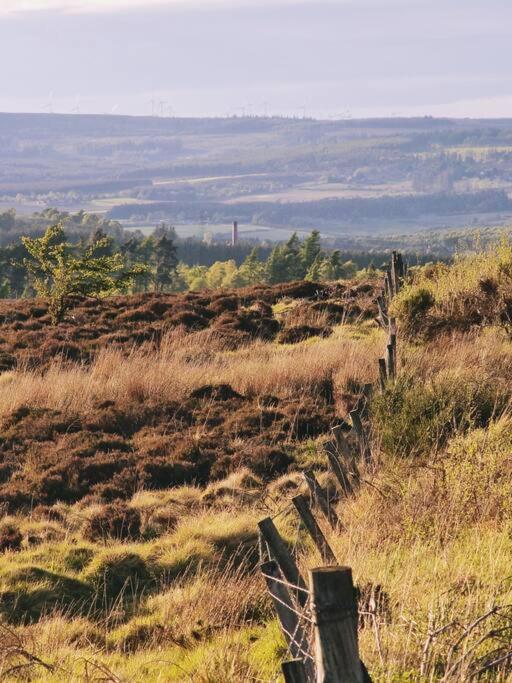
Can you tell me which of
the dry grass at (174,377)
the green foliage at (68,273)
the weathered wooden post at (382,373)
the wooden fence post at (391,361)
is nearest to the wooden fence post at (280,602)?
the weathered wooden post at (382,373)

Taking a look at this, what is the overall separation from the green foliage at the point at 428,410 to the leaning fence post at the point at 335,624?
567 cm

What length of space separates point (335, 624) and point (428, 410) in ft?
23.5

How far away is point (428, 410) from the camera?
988 centimetres

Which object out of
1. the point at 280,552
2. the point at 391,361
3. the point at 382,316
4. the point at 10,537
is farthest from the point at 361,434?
the point at 382,316

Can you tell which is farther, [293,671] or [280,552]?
[280,552]

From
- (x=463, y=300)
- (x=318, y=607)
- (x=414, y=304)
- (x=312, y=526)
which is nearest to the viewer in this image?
(x=318, y=607)

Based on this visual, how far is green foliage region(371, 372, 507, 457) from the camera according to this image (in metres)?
9.15

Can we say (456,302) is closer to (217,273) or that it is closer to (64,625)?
(64,625)

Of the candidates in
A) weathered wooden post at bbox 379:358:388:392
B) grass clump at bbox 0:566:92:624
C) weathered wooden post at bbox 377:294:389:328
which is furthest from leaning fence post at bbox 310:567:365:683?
weathered wooden post at bbox 377:294:389:328

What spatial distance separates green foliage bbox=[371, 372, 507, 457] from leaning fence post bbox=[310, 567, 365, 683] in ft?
18.6

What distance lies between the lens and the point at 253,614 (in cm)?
642

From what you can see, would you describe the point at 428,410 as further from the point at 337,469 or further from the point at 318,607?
the point at 318,607

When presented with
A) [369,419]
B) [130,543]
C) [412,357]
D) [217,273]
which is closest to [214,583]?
[130,543]

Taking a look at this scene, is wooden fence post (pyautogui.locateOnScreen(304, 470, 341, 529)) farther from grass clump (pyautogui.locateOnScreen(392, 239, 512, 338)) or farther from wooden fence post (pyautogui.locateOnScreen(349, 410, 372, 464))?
grass clump (pyautogui.locateOnScreen(392, 239, 512, 338))
